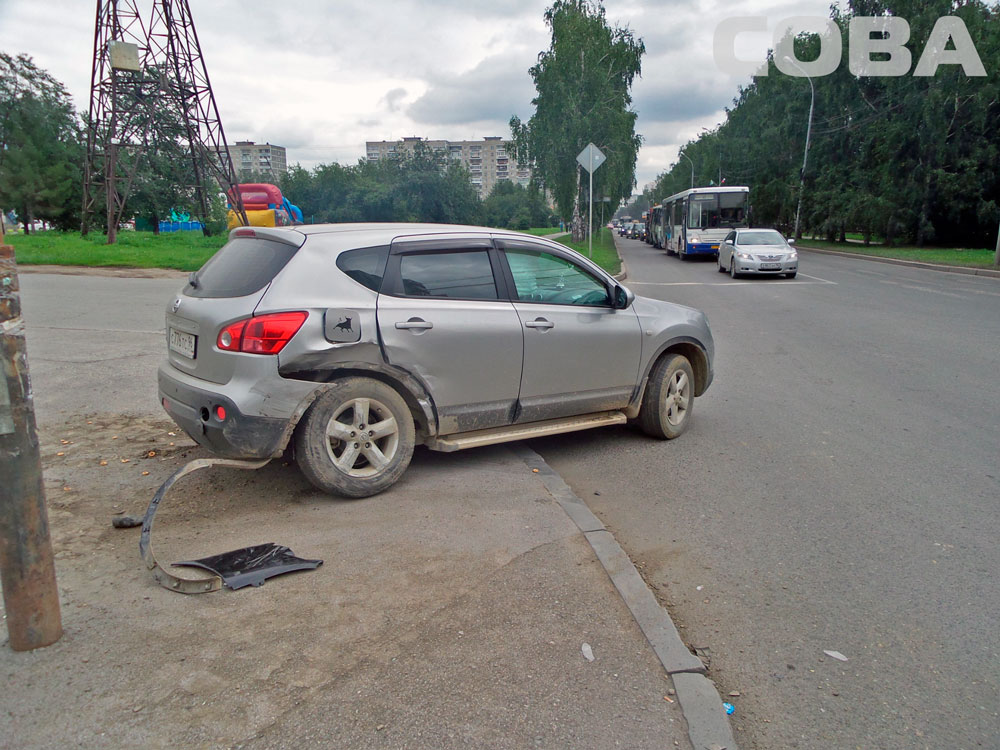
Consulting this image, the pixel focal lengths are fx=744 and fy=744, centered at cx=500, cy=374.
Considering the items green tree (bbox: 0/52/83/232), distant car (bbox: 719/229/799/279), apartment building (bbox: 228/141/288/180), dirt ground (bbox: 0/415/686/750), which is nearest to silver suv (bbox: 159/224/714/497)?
dirt ground (bbox: 0/415/686/750)

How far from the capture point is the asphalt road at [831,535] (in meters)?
2.78

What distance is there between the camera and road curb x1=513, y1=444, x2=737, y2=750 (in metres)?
2.54

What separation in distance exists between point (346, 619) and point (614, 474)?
267 centimetres

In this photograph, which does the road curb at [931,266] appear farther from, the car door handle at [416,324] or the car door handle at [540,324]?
the car door handle at [416,324]

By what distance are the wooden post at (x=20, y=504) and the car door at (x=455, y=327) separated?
7.01 ft

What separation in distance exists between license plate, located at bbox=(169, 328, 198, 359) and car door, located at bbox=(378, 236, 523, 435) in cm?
113

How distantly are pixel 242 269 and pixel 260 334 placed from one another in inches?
23.8

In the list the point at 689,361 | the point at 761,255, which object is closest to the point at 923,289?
the point at 761,255

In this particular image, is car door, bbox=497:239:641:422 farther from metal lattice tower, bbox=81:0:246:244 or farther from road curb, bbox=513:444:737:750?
metal lattice tower, bbox=81:0:246:244

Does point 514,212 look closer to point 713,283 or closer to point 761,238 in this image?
point 761,238

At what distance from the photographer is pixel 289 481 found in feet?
15.9

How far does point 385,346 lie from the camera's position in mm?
4508

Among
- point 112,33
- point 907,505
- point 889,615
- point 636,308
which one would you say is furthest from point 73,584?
point 112,33

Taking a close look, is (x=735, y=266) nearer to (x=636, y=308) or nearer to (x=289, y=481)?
(x=636, y=308)
